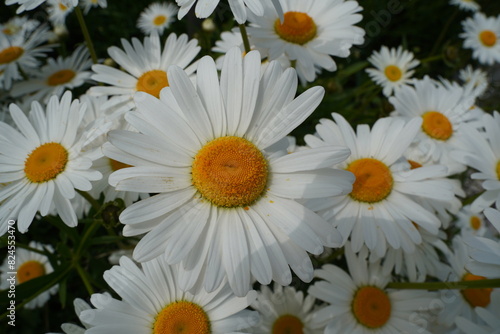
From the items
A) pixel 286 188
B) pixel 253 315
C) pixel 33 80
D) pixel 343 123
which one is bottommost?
pixel 253 315

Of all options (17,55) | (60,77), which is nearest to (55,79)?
(60,77)

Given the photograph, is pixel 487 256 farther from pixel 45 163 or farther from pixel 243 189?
pixel 45 163

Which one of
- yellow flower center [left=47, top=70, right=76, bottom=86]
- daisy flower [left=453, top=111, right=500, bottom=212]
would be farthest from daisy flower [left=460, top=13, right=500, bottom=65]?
yellow flower center [left=47, top=70, right=76, bottom=86]

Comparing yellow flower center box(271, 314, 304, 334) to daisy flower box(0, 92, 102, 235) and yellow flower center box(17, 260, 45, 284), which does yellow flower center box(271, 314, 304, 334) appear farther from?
yellow flower center box(17, 260, 45, 284)

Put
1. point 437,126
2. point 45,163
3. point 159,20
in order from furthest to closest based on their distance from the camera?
point 159,20 → point 437,126 → point 45,163

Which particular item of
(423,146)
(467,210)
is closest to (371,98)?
(423,146)

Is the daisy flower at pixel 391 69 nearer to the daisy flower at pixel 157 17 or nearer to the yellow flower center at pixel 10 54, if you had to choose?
the daisy flower at pixel 157 17

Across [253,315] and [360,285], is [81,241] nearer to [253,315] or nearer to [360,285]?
[253,315]
